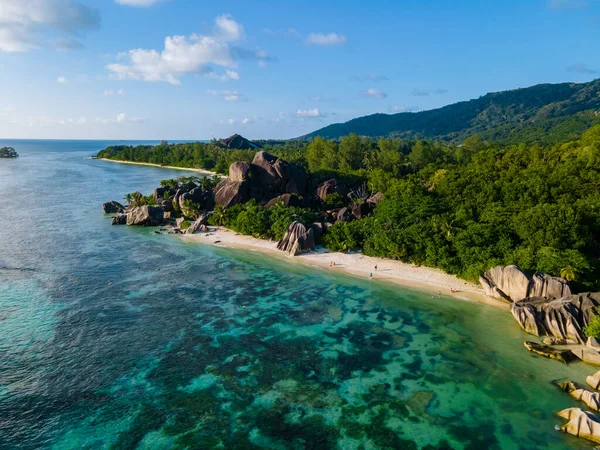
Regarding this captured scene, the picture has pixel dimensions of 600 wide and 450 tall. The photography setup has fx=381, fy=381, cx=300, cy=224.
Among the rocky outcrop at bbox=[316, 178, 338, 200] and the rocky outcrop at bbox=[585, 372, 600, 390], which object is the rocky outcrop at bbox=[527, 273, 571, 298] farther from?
the rocky outcrop at bbox=[316, 178, 338, 200]

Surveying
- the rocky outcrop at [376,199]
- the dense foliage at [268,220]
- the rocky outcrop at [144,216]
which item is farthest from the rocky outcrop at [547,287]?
the rocky outcrop at [144,216]

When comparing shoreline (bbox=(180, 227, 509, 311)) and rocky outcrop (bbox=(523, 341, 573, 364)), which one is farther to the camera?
shoreline (bbox=(180, 227, 509, 311))

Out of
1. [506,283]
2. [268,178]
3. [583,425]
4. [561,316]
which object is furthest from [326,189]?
[583,425]

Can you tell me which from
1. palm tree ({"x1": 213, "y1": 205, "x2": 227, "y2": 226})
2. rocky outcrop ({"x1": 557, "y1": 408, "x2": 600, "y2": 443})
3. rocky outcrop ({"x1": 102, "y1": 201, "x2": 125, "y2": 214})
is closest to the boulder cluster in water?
rocky outcrop ({"x1": 102, "y1": 201, "x2": 125, "y2": 214})

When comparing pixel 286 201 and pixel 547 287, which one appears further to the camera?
pixel 286 201

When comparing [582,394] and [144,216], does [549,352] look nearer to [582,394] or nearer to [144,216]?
[582,394]

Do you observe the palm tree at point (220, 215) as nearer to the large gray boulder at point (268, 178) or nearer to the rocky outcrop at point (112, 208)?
the large gray boulder at point (268, 178)
